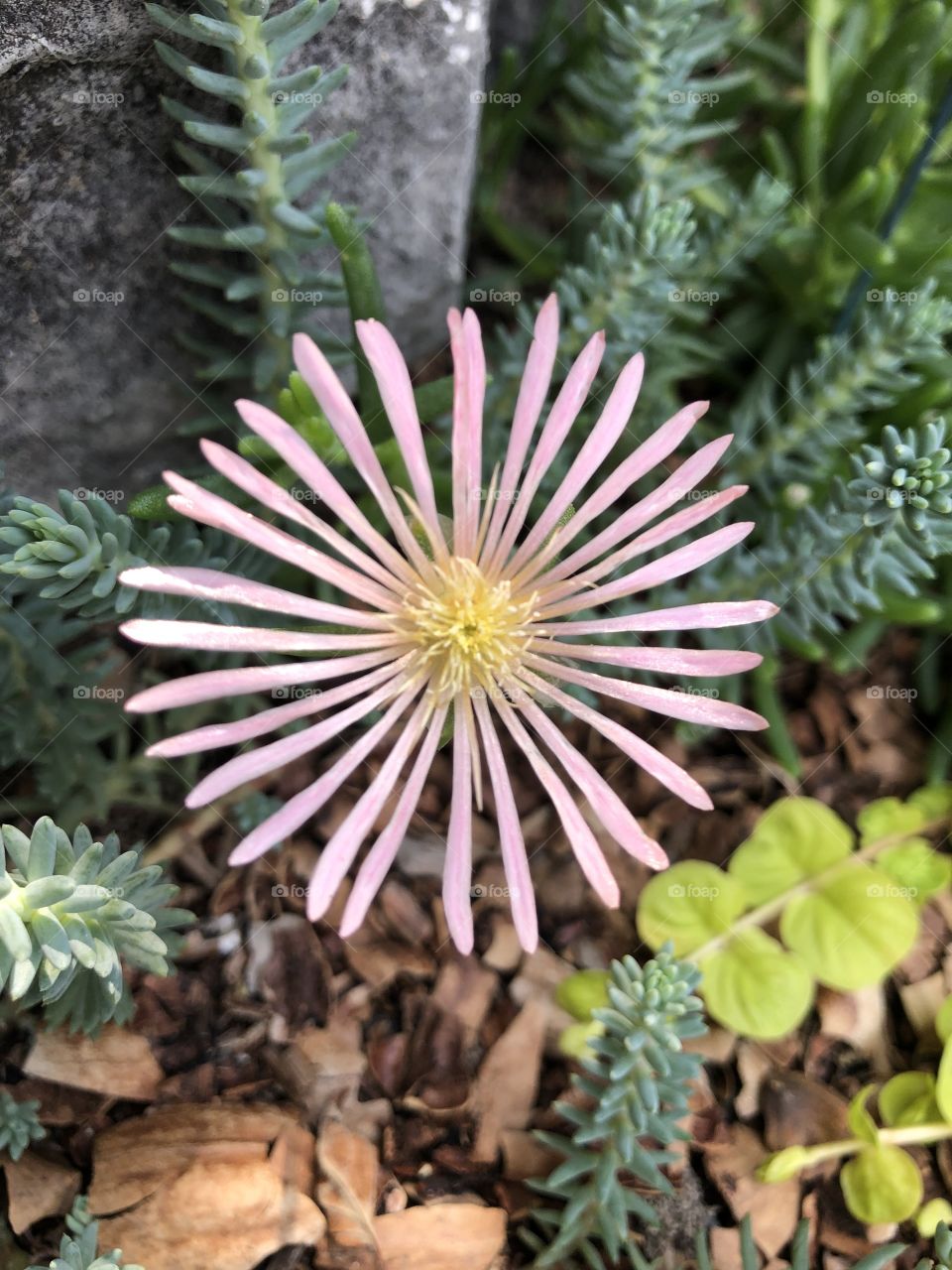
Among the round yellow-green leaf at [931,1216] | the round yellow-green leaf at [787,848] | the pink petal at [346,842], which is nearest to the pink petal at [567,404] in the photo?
the pink petal at [346,842]

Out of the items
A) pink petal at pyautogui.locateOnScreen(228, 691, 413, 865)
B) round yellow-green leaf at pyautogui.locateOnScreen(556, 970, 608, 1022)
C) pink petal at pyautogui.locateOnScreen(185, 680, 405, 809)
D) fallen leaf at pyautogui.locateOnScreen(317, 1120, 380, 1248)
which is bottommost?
fallen leaf at pyautogui.locateOnScreen(317, 1120, 380, 1248)

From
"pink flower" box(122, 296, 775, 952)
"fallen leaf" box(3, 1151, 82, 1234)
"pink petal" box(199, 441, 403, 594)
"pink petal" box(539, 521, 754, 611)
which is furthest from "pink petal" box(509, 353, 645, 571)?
"fallen leaf" box(3, 1151, 82, 1234)

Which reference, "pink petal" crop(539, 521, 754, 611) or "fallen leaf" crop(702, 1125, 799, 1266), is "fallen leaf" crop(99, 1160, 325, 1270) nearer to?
"fallen leaf" crop(702, 1125, 799, 1266)

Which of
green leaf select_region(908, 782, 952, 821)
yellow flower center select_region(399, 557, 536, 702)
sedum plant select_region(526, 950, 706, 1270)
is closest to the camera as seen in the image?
sedum plant select_region(526, 950, 706, 1270)

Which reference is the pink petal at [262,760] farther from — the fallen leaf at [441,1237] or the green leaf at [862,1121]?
the green leaf at [862,1121]

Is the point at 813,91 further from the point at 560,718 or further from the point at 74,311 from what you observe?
the point at 74,311

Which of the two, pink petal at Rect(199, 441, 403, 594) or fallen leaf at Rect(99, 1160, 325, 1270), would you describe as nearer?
pink petal at Rect(199, 441, 403, 594)

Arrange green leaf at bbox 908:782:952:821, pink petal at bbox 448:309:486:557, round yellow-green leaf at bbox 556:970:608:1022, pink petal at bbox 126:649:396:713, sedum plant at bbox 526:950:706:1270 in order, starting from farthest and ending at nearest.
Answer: green leaf at bbox 908:782:952:821, round yellow-green leaf at bbox 556:970:608:1022, sedum plant at bbox 526:950:706:1270, pink petal at bbox 448:309:486:557, pink petal at bbox 126:649:396:713
